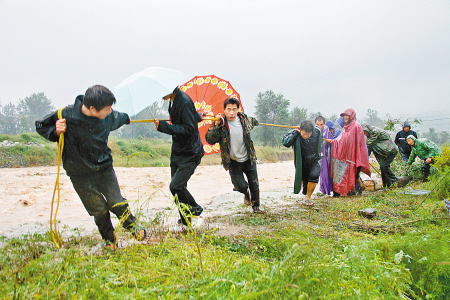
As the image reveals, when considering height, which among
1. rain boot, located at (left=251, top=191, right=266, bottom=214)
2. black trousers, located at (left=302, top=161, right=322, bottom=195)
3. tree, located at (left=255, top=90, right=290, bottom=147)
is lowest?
rain boot, located at (left=251, top=191, right=266, bottom=214)


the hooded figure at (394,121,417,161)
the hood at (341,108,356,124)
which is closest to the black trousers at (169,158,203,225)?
the hood at (341,108,356,124)

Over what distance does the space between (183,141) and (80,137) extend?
1327mm

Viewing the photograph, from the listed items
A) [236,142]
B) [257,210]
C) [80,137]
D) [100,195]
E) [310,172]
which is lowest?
[257,210]

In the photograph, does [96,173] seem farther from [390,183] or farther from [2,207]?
[390,183]

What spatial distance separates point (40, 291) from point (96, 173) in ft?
5.92

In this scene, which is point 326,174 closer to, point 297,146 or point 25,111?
point 297,146

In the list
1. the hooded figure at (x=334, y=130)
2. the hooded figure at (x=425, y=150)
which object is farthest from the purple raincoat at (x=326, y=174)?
the hooded figure at (x=425, y=150)

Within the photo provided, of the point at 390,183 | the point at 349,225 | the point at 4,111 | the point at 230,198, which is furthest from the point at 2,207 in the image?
the point at 4,111

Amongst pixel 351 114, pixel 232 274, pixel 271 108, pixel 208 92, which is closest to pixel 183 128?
pixel 208 92

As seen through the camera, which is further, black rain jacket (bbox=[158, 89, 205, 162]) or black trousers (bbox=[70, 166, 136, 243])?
black rain jacket (bbox=[158, 89, 205, 162])

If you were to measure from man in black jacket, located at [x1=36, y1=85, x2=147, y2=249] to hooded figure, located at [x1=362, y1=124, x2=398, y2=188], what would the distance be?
23.3 feet

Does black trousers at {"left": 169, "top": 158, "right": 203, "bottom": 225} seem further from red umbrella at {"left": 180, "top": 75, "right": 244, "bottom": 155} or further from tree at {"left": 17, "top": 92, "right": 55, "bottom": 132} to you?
tree at {"left": 17, "top": 92, "right": 55, "bottom": 132}

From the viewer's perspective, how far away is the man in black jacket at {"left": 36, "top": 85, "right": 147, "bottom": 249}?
2.66 m

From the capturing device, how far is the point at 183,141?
12.4 ft
